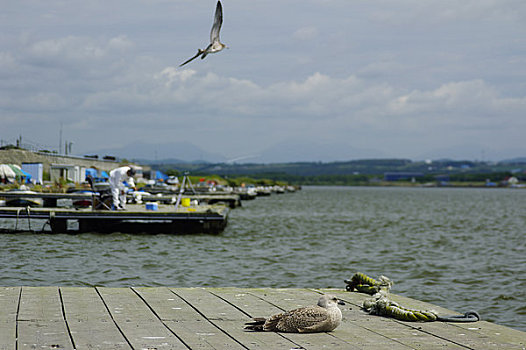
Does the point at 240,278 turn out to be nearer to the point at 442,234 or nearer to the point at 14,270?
the point at 14,270

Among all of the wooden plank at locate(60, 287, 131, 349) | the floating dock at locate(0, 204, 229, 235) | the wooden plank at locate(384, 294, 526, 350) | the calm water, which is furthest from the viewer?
the floating dock at locate(0, 204, 229, 235)

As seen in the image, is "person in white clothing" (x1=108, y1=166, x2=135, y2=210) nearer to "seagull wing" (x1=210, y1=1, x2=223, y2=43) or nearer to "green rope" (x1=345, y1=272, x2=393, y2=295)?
"green rope" (x1=345, y1=272, x2=393, y2=295)

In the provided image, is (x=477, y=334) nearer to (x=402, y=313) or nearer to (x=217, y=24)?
(x=402, y=313)

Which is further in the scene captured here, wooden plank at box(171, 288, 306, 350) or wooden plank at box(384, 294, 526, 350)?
wooden plank at box(384, 294, 526, 350)

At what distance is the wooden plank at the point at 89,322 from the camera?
687cm

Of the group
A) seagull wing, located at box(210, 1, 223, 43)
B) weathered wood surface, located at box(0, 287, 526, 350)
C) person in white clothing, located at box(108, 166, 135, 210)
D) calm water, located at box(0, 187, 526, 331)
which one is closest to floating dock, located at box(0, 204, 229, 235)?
person in white clothing, located at box(108, 166, 135, 210)

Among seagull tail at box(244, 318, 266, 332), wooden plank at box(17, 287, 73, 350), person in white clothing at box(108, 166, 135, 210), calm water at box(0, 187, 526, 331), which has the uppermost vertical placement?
person in white clothing at box(108, 166, 135, 210)

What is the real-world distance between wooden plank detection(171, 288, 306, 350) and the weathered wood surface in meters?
0.01

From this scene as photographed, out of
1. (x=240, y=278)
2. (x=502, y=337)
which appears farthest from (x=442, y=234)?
(x=502, y=337)

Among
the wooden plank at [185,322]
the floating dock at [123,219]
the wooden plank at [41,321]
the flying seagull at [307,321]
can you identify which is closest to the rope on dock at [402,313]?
the flying seagull at [307,321]

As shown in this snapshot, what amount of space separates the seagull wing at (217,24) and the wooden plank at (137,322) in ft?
12.0

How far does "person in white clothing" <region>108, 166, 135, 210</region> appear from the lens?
27.9m

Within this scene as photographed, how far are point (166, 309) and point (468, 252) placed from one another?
20986 millimetres

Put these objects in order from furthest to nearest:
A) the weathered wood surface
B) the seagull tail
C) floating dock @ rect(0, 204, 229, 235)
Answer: floating dock @ rect(0, 204, 229, 235) < the seagull tail < the weathered wood surface
